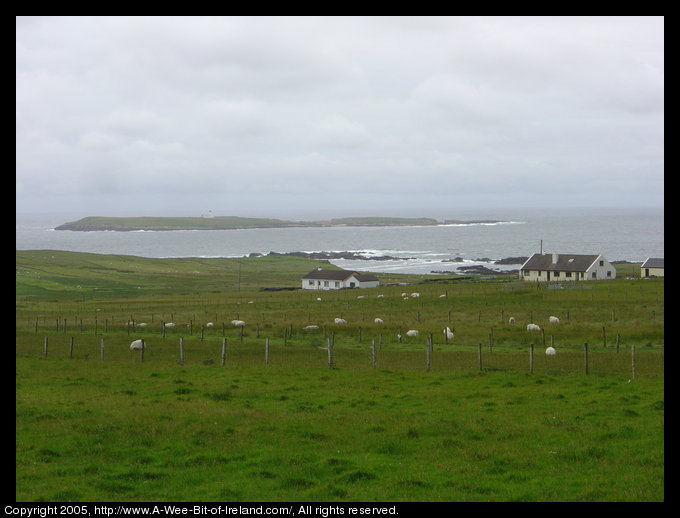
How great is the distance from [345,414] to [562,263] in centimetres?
8809

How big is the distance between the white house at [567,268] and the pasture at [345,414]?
47.0 m

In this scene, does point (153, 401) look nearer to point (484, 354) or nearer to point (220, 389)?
point (220, 389)

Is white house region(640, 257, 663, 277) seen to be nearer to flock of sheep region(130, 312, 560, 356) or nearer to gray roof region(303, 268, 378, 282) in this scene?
gray roof region(303, 268, 378, 282)

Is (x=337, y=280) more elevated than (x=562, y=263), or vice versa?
(x=562, y=263)

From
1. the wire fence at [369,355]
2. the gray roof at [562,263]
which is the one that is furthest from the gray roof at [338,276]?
the wire fence at [369,355]

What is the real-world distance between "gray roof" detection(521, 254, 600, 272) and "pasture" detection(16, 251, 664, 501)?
4748cm

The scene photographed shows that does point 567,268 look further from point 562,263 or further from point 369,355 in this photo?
point 369,355

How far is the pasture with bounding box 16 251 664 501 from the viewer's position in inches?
537

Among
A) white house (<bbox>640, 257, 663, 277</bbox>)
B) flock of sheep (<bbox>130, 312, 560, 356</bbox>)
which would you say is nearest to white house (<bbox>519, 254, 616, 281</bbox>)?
white house (<bbox>640, 257, 663, 277</bbox>)

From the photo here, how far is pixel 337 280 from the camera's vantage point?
110312 millimetres

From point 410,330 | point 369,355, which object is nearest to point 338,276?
point 410,330

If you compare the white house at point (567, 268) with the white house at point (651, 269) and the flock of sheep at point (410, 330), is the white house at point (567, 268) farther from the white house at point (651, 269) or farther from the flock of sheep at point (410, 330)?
the flock of sheep at point (410, 330)

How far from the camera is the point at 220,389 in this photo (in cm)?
2602
